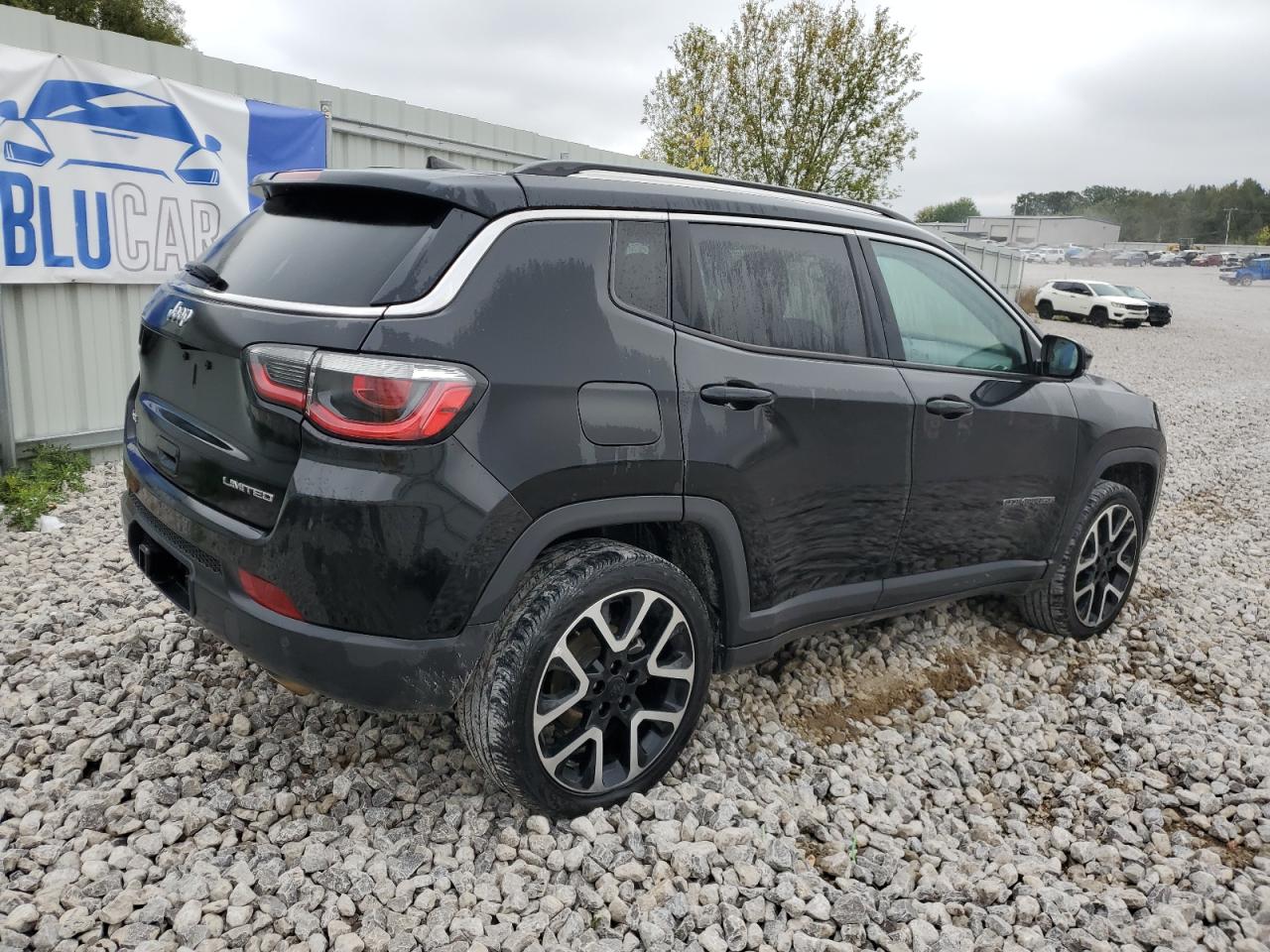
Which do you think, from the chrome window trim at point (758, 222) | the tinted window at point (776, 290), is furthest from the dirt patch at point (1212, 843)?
the chrome window trim at point (758, 222)

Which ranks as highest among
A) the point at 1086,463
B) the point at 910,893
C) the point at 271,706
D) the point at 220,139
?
the point at 220,139

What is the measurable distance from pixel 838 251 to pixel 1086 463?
1.64 meters

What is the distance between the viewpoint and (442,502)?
2.29 m

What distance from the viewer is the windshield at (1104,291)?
27.1 meters

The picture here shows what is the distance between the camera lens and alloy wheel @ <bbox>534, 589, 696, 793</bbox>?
262 centimetres

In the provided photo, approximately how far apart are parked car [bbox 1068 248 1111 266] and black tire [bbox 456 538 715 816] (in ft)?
237

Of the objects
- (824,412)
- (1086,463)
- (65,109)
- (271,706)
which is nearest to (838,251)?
(824,412)

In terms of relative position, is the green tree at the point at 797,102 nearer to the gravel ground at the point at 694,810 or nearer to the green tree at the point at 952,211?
the gravel ground at the point at 694,810

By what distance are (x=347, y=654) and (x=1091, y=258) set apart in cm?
7915

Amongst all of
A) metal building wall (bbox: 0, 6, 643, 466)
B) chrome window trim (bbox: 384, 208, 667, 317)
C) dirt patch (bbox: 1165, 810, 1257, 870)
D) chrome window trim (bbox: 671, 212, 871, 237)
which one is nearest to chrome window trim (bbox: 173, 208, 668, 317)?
chrome window trim (bbox: 384, 208, 667, 317)

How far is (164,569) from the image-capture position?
276cm

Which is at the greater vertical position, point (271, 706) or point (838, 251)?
point (838, 251)

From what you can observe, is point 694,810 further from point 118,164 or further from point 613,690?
point 118,164

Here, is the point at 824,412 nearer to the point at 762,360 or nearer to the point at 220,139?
the point at 762,360
